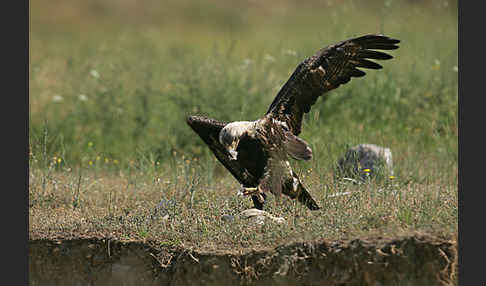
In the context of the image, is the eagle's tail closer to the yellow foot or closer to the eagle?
the eagle

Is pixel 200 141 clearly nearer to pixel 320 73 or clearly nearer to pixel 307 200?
pixel 307 200

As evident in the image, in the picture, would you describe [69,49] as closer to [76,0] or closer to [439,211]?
[76,0]

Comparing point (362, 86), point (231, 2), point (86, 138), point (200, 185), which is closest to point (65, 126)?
point (86, 138)

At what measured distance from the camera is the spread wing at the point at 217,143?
19.1 ft

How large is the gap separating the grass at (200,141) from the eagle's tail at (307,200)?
0.28ft

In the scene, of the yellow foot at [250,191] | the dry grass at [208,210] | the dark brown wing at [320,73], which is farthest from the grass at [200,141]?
the dark brown wing at [320,73]

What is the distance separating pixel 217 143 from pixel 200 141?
3.33 m

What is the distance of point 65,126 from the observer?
33.3ft

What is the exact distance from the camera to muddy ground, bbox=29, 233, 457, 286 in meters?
4.91

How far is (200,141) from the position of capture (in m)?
9.34

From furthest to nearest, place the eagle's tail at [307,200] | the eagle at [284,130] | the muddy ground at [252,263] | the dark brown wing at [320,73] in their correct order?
the eagle's tail at [307,200]
the dark brown wing at [320,73]
the eagle at [284,130]
the muddy ground at [252,263]

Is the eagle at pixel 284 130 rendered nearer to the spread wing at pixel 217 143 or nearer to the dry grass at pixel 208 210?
the spread wing at pixel 217 143

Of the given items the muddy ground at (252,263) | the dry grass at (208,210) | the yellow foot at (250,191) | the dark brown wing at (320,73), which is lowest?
the muddy ground at (252,263)

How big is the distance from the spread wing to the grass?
0.41m
